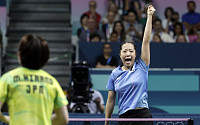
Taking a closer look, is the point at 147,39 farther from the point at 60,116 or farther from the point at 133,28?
the point at 133,28

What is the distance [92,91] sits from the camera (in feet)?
27.0

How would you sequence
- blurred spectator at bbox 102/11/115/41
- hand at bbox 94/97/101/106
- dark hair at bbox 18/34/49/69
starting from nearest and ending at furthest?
dark hair at bbox 18/34/49/69
hand at bbox 94/97/101/106
blurred spectator at bbox 102/11/115/41

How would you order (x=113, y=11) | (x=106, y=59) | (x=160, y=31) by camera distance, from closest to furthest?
(x=106, y=59) < (x=160, y=31) < (x=113, y=11)

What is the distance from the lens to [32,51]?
2.79m

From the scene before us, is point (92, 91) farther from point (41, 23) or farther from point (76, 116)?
point (41, 23)

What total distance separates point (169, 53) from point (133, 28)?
1.37 metres

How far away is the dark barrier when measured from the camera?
9258mm

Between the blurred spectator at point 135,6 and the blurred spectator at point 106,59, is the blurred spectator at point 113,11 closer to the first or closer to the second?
the blurred spectator at point 135,6

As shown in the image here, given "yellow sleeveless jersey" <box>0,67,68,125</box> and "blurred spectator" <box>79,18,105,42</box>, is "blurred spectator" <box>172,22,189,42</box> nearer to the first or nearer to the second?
"blurred spectator" <box>79,18,105,42</box>

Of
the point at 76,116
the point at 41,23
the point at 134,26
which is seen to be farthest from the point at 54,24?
the point at 76,116

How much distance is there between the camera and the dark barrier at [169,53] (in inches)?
364

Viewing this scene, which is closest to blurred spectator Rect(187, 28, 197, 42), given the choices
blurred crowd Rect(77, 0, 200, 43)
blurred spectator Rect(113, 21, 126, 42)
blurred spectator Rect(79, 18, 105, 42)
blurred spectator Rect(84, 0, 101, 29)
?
blurred crowd Rect(77, 0, 200, 43)

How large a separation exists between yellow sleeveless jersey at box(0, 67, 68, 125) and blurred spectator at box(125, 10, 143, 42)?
7.43 meters

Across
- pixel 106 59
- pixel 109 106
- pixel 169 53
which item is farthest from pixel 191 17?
pixel 109 106
